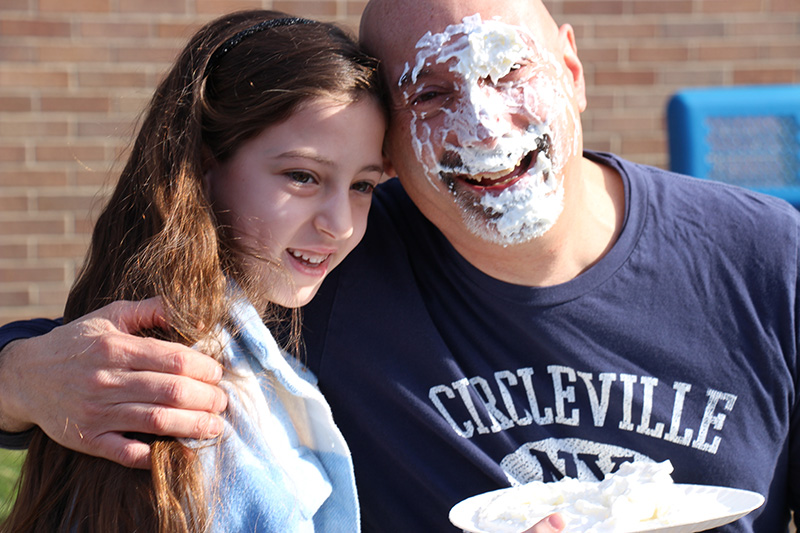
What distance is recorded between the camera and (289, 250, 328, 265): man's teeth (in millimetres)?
1804

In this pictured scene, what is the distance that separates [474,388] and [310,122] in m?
0.72

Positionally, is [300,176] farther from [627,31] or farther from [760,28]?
[760,28]

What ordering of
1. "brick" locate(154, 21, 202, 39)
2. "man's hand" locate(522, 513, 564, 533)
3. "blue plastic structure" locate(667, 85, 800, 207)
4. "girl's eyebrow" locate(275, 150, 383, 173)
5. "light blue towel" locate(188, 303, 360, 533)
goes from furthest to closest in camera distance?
"brick" locate(154, 21, 202, 39) → "blue plastic structure" locate(667, 85, 800, 207) → "girl's eyebrow" locate(275, 150, 383, 173) → "light blue towel" locate(188, 303, 360, 533) → "man's hand" locate(522, 513, 564, 533)

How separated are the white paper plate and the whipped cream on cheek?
59cm

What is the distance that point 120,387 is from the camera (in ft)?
5.01

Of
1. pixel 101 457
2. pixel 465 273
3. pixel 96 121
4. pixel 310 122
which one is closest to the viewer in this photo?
pixel 101 457

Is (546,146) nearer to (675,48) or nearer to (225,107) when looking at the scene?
(225,107)

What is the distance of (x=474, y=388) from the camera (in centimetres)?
195

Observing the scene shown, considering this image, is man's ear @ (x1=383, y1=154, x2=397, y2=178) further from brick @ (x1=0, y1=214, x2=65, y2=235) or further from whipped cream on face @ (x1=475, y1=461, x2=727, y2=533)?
brick @ (x1=0, y1=214, x2=65, y2=235)

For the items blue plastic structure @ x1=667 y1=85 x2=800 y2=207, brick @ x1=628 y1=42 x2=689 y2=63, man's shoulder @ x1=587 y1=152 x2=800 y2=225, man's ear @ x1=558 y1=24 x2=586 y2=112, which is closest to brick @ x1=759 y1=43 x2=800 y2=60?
brick @ x1=628 y1=42 x2=689 y2=63

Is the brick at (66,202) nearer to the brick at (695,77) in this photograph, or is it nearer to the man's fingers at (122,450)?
the man's fingers at (122,450)

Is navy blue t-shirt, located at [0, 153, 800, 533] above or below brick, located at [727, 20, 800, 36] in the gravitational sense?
below

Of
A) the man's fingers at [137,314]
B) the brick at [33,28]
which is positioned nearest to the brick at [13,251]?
the brick at [33,28]

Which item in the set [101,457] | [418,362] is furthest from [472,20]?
[101,457]
